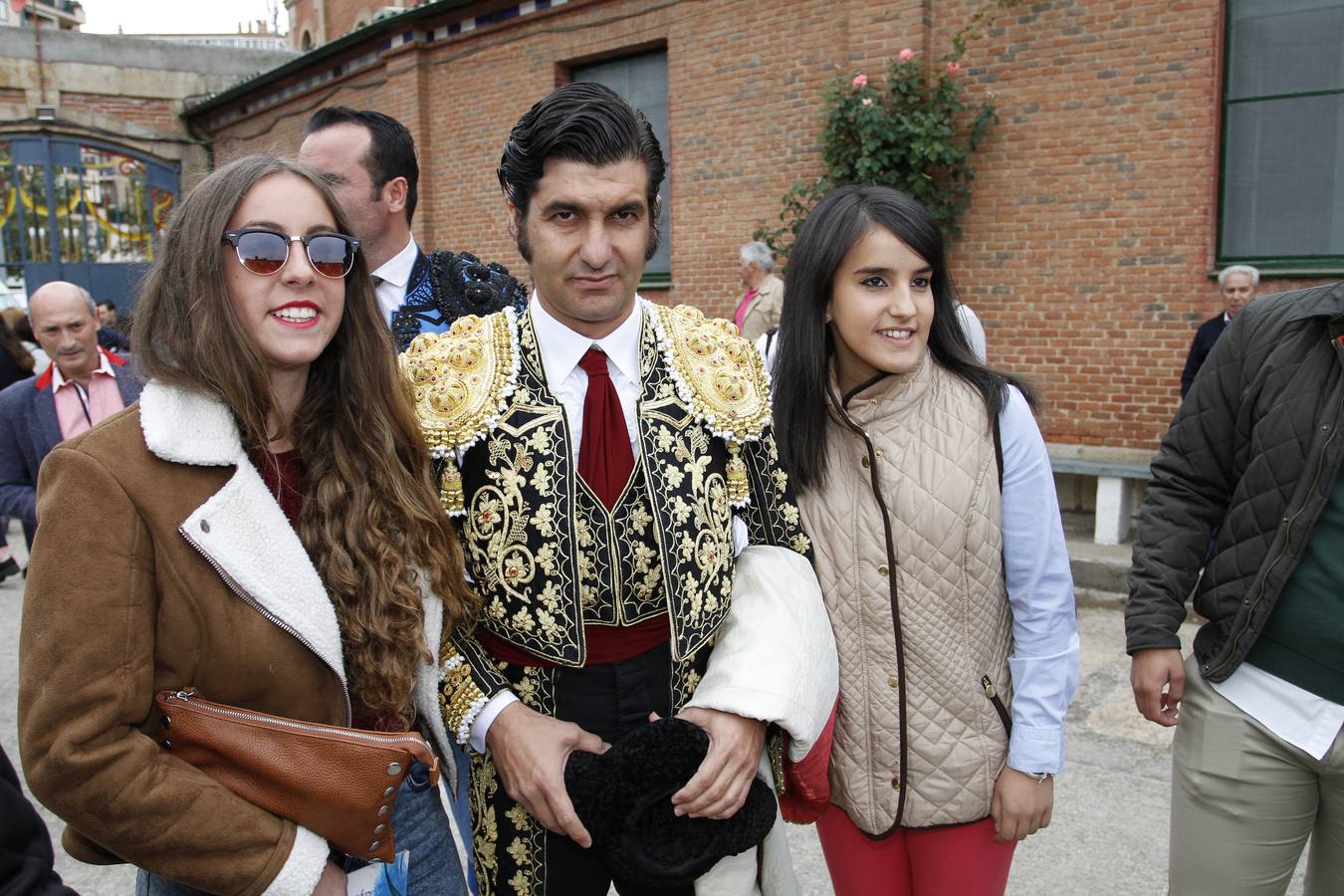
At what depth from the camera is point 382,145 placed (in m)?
3.18

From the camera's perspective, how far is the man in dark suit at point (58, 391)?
13.4 feet

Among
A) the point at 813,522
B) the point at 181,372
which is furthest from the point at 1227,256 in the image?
the point at 181,372

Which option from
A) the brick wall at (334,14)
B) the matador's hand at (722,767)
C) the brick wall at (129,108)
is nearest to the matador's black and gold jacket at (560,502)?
the matador's hand at (722,767)

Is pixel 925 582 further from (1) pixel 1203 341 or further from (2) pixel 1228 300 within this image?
(2) pixel 1228 300

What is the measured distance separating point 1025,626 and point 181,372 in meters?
1.62

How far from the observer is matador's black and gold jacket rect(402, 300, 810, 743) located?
68.3 inches

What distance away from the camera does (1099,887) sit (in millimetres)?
3332

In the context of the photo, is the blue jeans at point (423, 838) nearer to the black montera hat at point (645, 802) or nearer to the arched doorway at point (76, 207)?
the black montera hat at point (645, 802)

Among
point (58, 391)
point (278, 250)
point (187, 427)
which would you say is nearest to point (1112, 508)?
point (58, 391)

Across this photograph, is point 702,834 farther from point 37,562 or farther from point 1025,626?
point 37,562

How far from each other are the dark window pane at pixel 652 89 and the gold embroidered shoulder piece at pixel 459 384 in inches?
335

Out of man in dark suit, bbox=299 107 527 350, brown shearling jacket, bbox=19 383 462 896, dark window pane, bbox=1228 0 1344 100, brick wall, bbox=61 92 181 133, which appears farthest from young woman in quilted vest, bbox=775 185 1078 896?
brick wall, bbox=61 92 181 133

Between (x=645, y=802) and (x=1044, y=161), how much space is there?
6.91m

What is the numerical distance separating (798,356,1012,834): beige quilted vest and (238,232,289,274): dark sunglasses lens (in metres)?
1.11
